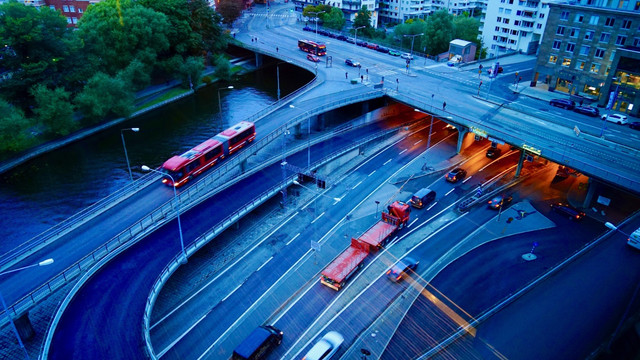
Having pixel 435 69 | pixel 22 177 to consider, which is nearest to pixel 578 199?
pixel 435 69

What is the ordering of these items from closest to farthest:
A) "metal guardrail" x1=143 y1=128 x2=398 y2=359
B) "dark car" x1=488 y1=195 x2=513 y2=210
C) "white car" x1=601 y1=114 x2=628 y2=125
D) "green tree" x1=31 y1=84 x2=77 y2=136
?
"metal guardrail" x1=143 y1=128 x2=398 y2=359
"dark car" x1=488 y1=195 x2=513 y2=210
"white car" x1=601 y1=114 x2=628 y2=125
"green tree" x1=31 y1=84 x2=77 y2=136

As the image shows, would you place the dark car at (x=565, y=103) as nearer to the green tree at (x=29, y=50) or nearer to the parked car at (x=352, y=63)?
the parked car at (x=352, y=63)

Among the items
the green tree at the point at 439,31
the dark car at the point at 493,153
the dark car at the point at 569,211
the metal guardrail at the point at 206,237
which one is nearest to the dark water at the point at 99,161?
the metal guardrail at the point at 206,237

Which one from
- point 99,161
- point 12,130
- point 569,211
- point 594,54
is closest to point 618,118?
point 594,54

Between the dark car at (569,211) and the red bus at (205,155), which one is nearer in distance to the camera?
the red bus at (205,155)

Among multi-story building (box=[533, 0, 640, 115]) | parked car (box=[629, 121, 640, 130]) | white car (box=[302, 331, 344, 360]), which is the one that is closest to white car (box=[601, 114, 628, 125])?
parked car (box=[629, 121, 640, 130])

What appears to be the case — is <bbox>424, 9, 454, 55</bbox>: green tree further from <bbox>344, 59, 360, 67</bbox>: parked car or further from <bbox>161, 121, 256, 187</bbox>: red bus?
<bbox>161, 121, 256, 187</bbox>: red bus

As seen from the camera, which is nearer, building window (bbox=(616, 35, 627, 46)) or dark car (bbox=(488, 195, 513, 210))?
dark car (bbox=(488, 195, 513, 210))
